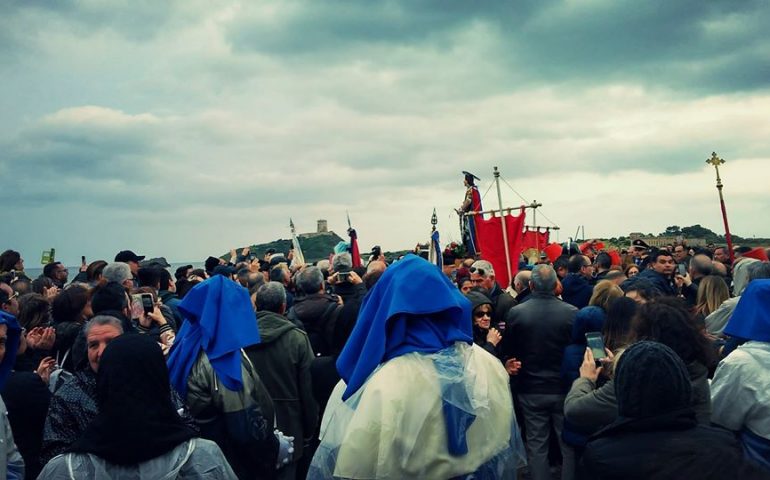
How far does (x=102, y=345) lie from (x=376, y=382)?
5.64 feet

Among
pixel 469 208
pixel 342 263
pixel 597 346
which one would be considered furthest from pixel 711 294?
pixel 469 208

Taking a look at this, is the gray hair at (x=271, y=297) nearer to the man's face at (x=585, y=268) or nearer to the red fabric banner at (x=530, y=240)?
the man's face at (x=585, y=268)

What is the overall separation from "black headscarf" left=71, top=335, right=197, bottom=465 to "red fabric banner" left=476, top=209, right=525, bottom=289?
1167 cm

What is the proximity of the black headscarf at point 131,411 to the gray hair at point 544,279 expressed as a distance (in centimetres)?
433

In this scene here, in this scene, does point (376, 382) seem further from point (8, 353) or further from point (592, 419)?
point (8, 353)

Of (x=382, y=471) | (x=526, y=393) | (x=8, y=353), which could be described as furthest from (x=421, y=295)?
(x=526, y=393)

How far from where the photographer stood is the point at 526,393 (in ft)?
22.1

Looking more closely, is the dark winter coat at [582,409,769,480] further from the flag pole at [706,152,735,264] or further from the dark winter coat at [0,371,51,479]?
the flag pole at [706,152,735,264]

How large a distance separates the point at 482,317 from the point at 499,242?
8.11 meters

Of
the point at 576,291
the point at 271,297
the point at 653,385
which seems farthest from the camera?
the point at 576,291

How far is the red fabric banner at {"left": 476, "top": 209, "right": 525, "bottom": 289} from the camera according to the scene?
572 inches

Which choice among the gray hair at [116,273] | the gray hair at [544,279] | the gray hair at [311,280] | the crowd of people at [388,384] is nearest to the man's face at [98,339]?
the crowd of people at [388,384]

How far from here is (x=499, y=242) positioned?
1460 cm

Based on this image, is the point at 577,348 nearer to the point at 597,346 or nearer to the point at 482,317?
the point at 482,317
